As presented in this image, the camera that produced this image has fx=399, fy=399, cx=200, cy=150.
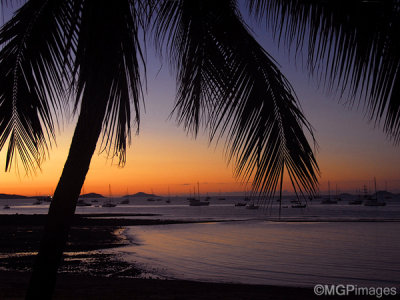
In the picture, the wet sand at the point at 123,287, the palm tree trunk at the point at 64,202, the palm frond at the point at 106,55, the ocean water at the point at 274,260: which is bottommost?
the ocean water at the point at 274,260

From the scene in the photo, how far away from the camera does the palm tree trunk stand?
3.12m

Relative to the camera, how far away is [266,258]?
23078 mm

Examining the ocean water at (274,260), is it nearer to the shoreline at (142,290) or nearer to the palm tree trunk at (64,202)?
the shoreline at (142,290)

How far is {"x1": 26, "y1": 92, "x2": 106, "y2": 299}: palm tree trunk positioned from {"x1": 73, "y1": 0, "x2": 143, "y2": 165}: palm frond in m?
0.08

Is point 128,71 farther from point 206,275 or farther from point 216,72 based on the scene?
point 206,275

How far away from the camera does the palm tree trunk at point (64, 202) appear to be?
10.2ft

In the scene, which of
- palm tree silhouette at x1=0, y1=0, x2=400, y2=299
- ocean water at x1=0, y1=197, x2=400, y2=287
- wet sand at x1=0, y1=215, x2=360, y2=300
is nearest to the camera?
palm tree silhouette at x1=0, y1=0, x2=400, y2=299

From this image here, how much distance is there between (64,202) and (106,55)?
4.08 feet

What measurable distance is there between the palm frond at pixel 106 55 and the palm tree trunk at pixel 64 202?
8cm

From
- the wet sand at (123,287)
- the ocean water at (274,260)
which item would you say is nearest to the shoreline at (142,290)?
the wet sand at (123,287)

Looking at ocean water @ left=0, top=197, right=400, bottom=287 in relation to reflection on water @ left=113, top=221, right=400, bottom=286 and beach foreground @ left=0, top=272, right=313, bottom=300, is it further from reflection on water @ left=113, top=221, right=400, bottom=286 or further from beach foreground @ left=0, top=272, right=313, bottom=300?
beach foreground @ left=0, top=272, right=313, bottom=300

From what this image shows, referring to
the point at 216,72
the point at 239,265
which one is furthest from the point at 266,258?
the point at 216,72

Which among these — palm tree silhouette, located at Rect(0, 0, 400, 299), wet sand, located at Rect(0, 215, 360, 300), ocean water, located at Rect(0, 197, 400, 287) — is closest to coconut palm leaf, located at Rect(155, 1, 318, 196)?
palm tree silhouette, located at Rect(0, 0, 400, 299)

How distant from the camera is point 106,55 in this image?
2.82 meters
